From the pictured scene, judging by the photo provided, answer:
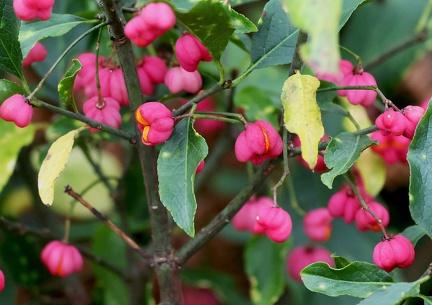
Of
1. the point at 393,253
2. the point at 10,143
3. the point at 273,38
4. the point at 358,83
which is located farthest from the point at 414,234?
the point at 10,143

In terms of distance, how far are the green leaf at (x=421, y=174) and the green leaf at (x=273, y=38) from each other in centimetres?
19

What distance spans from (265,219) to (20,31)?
0.37 meters

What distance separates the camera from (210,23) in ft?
2.62

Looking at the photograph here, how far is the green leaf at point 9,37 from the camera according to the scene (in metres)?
0.89

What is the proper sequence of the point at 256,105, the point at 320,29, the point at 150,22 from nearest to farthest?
1. the point at 320,29
2. the point at 150,22
3. the point at 256,105

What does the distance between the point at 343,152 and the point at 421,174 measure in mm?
90

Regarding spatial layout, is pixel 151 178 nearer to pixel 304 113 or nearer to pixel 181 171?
pixel 181 171

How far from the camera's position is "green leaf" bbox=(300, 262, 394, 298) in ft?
2.69

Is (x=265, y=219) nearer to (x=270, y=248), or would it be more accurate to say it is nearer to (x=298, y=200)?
(x=270, y=248)

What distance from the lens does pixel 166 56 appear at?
1093mm

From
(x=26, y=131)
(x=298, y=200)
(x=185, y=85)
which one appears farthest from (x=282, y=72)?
(x=185, y=85)

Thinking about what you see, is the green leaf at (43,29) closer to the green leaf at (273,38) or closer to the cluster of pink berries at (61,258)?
the green leaf at (273,38)

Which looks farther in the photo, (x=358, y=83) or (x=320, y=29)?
(x=358, y=83)

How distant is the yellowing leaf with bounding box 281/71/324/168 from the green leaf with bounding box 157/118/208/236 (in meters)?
0.11
